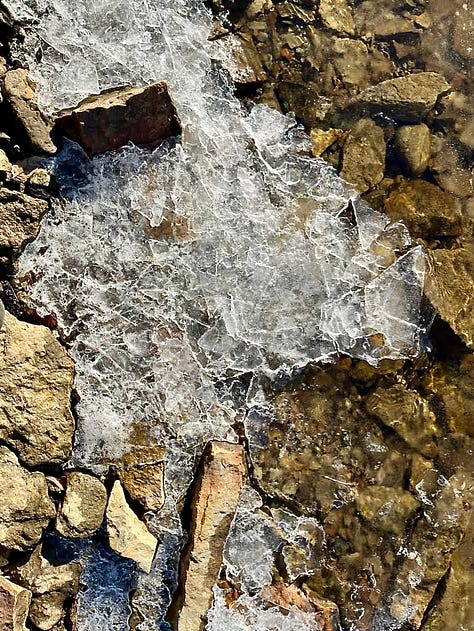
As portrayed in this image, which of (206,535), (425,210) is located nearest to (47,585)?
(206,535)

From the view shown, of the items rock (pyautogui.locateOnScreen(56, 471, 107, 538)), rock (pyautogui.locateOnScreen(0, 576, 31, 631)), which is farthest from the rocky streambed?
rock (pyautogui.locateOnScreen(0, 576, 31, 631))

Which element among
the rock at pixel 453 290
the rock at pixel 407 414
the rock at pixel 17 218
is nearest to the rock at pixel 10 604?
the rock at pixel 17 218

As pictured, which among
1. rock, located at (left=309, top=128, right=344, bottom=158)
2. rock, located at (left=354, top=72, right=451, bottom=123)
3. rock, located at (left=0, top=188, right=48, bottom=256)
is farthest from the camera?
rock, located at (left=354, top=72, right=451, bottom=123)

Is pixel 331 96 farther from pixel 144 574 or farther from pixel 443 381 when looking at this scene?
pixel 144 574

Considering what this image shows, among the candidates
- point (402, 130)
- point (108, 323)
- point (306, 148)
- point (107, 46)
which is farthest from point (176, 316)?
point (402, 130)

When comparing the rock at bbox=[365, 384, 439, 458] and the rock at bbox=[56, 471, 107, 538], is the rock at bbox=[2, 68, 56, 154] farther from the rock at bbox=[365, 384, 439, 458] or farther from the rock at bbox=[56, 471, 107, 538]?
the rock at bbox=[365, 384, 439, 458]

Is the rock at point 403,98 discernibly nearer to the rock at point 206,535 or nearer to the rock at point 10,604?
the rock at point 206,535
